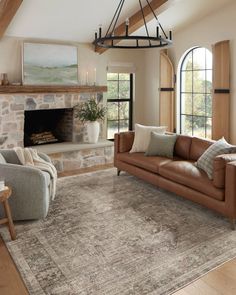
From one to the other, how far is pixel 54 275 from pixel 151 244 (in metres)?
0.99

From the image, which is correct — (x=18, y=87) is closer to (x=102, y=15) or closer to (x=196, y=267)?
(x=102, y=15)

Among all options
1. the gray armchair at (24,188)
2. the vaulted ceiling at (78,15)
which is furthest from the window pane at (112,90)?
the gray armchair at (24,188)

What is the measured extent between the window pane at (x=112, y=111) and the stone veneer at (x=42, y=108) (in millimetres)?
884

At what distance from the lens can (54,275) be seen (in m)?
2.56

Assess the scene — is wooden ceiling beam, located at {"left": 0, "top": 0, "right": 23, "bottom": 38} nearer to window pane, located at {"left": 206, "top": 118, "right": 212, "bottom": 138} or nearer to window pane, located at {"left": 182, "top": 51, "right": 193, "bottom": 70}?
window pane, located at {"left": 182, "top": 51, "right": 193, "bottom": 70}

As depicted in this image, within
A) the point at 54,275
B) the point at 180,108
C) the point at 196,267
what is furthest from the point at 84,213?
the point at 180,108

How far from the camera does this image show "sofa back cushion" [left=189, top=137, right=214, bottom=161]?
14.6 ft

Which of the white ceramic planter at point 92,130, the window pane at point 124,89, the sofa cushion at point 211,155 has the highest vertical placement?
the window pane at point 124,89

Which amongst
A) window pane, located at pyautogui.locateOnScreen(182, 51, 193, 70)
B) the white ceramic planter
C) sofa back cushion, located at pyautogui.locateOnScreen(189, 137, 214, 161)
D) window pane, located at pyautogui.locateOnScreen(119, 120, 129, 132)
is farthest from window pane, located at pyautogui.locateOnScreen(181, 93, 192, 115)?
sofa back cushion, located at pyautogui.locateOnScreen(189, 137, 214, 161)

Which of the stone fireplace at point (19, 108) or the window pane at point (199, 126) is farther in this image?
the window pane at point (199, 126)

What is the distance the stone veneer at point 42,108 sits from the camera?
560cm

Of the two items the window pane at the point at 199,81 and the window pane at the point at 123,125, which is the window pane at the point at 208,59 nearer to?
the window pane at the point at 199,81

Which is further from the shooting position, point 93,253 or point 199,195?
point 199,195

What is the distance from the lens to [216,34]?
578 cm
